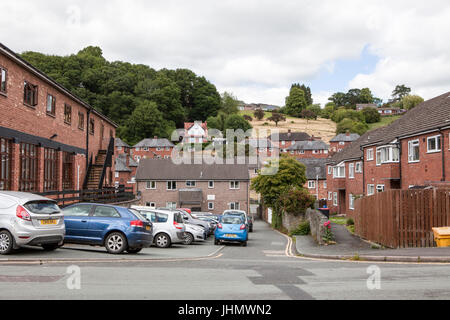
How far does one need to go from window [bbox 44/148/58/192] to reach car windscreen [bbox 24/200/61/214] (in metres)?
11.8

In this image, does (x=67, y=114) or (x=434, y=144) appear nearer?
(x=434, y=144)

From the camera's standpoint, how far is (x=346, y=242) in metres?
18.6

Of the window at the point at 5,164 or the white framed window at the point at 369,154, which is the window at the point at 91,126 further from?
the white framed window at the point at 369,154

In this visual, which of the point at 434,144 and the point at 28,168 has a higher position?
the point at 434,144

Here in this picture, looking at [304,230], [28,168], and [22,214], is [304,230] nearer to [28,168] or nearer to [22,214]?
[28,168]

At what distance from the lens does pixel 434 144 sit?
78.3 ft

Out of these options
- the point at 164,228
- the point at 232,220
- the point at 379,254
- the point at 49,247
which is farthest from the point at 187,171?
the point at 379,254

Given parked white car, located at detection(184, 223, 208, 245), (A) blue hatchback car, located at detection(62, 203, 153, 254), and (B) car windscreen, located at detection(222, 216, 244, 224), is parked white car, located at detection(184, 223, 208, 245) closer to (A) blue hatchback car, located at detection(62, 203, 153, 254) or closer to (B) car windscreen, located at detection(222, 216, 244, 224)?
(B) car windscreen, located at detection(222, 216, 244, 224)

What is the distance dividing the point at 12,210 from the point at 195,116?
4767 inches

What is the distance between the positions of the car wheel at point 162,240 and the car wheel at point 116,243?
15.2ft

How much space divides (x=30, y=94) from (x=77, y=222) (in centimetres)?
968

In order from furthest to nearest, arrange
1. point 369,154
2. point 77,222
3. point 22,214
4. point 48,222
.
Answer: point 369,154 → point 77,222 → point 48,222 → point 22,214

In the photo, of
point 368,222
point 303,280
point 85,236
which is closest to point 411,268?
point 303,280
